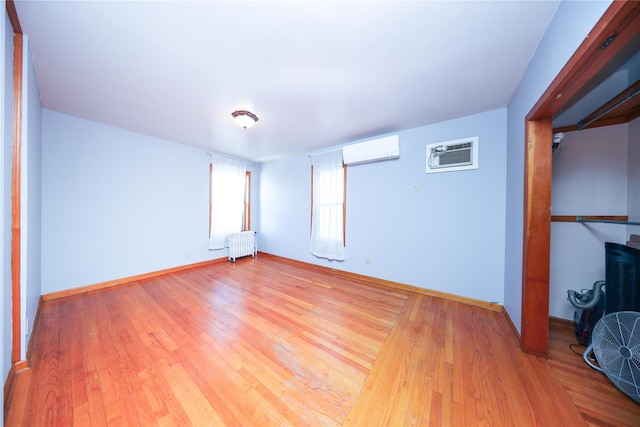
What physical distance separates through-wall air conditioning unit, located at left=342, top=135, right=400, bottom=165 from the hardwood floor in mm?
2048

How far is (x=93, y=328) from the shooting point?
1.89 m

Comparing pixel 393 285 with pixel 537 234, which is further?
pixel 393 285

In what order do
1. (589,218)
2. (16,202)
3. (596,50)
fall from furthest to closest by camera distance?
(589,218), (16,202), (596,50)

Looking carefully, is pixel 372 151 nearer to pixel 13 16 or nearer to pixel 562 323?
→ pixel 562 323

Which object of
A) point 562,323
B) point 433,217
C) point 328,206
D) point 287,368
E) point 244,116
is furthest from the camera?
point 328,206

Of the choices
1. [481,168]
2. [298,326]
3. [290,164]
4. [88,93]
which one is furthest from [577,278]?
[88,93]

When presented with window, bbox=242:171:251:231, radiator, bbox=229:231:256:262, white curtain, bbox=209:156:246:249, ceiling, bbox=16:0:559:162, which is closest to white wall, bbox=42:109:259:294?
white curtain, bbox=209:156:246:249

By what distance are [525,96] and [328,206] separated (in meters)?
2.69

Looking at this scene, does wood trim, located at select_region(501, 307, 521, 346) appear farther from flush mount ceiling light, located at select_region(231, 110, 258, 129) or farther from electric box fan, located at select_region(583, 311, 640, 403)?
flush mount ceiling light, located at select_region(231, 110, 258, 129)

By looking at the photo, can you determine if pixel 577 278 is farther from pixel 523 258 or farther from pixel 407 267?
pixel 407 267

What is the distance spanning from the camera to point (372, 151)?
3016 millimetres

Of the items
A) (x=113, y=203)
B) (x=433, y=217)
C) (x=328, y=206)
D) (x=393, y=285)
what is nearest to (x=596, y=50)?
(x=433, y=217)

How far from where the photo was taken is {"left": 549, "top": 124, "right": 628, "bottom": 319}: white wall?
1.78 meters

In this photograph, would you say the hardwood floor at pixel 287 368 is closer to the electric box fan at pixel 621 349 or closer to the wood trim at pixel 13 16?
the electric box fan at pixel 621 349
